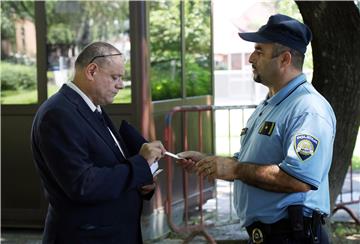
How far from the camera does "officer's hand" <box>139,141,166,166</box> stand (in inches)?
117

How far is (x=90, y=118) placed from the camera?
116 inches

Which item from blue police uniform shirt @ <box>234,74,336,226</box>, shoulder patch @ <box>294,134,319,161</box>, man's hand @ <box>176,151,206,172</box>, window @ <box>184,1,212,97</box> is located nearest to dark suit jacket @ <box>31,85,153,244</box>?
man's hand @ <box>176,151,206,172</box>

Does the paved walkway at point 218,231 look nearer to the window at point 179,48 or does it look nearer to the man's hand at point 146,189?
the window at point 179,48

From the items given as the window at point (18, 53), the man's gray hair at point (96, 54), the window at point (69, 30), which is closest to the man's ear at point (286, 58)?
the man's gray hair at point (96, 54)

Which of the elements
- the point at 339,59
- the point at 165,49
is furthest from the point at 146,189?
the point at 165,49

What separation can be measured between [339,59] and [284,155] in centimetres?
281

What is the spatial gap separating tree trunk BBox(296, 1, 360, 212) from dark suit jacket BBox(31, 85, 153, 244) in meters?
2.90

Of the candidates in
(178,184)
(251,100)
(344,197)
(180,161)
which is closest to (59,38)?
(178,184)

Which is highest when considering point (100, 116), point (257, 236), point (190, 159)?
point (100, 116)

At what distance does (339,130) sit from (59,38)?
9.31 feet

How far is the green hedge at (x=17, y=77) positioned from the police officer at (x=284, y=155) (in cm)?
388

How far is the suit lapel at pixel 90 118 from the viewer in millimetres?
2934

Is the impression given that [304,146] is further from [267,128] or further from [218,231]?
[218,231]

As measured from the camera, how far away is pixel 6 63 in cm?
662
